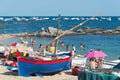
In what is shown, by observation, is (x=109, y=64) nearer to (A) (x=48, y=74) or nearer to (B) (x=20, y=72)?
(A) (x=48, y=74)

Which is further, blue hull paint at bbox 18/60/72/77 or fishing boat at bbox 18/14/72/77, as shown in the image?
blue hull paint at bbox 18/60/72/77

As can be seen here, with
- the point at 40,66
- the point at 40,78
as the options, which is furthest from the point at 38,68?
the point at 40,78

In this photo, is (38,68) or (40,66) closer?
(40,66)

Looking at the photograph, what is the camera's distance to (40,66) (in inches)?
883

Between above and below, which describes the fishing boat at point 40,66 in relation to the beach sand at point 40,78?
above

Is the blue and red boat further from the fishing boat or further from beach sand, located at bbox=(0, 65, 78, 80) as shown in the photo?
beach sand, located at bbox=(0, 65, 78, 80)

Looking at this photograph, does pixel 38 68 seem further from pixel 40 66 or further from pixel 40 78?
pixel 40 78

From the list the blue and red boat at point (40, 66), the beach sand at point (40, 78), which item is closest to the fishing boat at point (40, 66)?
the blue and red boat at point (40, 66)

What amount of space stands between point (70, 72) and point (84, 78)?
6.34 m

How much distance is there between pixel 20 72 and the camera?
74.9 feet

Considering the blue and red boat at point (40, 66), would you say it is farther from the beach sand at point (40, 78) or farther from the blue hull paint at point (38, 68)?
the beach sand at point (40, 78)

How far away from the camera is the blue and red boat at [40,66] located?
22219mm

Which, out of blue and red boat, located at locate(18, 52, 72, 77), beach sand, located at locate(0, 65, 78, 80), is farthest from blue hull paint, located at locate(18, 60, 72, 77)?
beach sand, located at locate(0, 65, 78, 80)

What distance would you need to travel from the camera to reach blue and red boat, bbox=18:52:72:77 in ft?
72.9
